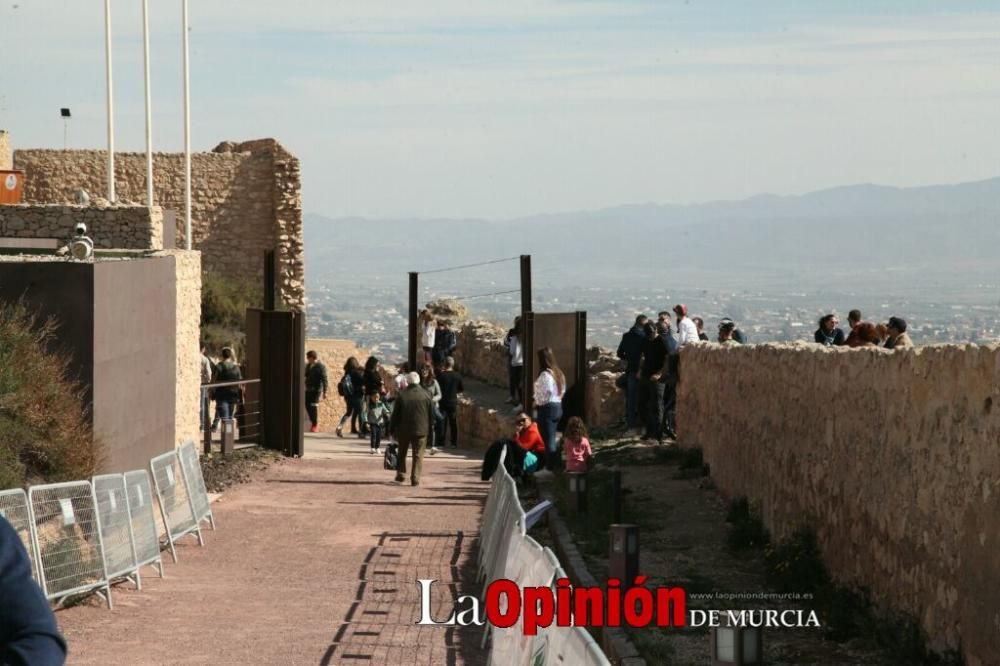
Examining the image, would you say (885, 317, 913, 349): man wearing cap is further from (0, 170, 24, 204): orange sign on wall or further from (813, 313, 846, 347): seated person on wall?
(0, 170, 24, 204): orange sign on wall

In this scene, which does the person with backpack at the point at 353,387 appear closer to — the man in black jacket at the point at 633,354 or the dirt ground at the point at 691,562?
the man in black jacket at the point at 633,354

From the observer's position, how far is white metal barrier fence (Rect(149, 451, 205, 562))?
1465 cm

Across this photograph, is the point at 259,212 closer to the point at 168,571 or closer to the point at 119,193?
the point at 119,193

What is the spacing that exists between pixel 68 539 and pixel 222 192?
36445 mm

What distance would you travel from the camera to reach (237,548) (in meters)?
15.7

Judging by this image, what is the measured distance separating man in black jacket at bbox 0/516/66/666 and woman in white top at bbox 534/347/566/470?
1664 cm

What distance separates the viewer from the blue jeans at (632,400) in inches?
958

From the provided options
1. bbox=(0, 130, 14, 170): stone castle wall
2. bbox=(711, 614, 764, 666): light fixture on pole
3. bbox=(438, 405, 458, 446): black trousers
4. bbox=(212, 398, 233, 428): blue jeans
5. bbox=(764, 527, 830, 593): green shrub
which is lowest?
bbox=(438, 405, 458, 446): black trousers

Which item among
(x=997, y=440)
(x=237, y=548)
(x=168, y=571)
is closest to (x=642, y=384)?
(x=237, y=548)

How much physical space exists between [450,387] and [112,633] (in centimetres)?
1734

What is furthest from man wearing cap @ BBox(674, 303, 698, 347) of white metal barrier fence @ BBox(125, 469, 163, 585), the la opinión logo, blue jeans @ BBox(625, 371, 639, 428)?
white metal barrier fence @ BBox(125, 469, 163, 585)

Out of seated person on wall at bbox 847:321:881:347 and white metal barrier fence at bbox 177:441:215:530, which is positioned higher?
seated person on wall at bbox 847:321:881:347

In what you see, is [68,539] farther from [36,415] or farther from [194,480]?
[194,480]

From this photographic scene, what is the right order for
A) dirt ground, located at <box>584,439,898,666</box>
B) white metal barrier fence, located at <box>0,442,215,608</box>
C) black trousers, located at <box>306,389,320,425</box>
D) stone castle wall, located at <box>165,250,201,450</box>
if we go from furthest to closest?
1. black trousers, located at <box>306,389,320,425</box>
2. stone castle wall, located at <box>165,250,201,450</box>
3. white metal barrier fence, located at <box>0,442,215,608</box>
4. dirt ground, located at <box>584,439,898,666</box>
